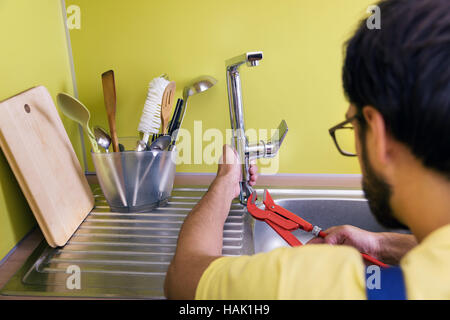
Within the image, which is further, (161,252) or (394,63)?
(161,252)

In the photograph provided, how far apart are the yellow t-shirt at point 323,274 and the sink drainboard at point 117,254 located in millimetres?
263

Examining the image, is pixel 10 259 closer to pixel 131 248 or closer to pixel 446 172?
pixel 131 248

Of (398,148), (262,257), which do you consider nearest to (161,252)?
(262,257)

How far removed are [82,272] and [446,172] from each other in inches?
26.0

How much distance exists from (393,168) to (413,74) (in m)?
0.14

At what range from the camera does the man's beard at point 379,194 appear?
0.57 metres

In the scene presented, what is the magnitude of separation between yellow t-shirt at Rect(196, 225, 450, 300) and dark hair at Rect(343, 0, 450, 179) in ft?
0.39

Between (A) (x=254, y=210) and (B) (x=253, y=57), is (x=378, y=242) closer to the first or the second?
(A) (x=254, y=210)

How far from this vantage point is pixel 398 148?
1.66ft

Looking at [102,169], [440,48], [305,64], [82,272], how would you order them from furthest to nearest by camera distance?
[305,64], [102,169], [82,272], [440,48]

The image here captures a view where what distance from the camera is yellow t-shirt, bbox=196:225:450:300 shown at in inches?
15.5

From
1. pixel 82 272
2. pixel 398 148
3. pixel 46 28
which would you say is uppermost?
pixel 46 28

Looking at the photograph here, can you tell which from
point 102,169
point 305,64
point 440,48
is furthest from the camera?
point 305,64

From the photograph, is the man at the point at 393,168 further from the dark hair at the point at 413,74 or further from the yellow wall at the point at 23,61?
the yellow wall at the point at 23,61
